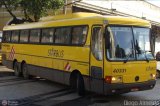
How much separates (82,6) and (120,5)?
10.3 metres

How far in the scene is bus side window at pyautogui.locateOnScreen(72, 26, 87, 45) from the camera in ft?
42.0

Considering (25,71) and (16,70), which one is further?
(16,70)

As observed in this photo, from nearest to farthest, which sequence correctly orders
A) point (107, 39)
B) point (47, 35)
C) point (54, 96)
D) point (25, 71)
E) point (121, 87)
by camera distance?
point (121, 87)
point (107, 39)
point (54, 96)
point (47, 35)
point (25, 71)

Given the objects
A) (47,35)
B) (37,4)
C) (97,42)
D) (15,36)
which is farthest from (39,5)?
(97,42)

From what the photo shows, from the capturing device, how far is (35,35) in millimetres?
16562

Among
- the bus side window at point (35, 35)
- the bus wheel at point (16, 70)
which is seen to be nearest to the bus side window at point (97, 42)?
the bus side window at point (35, 35)

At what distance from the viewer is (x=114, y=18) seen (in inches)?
470

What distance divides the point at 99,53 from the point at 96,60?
250 millimetres

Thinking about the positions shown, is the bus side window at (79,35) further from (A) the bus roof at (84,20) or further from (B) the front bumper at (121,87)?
(B) the front bumper at (121,87)

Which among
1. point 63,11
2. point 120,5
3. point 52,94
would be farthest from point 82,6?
point 52,94

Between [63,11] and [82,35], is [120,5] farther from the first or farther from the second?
[82,35]

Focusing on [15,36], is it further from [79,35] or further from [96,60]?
[96,60]

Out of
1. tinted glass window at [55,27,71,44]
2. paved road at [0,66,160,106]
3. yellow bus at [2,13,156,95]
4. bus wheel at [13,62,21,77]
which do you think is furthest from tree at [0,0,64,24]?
tinted glass window at [55,27,71,44]

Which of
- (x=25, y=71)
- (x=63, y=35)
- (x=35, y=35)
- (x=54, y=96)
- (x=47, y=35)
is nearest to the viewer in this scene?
(x=54, y=96)
